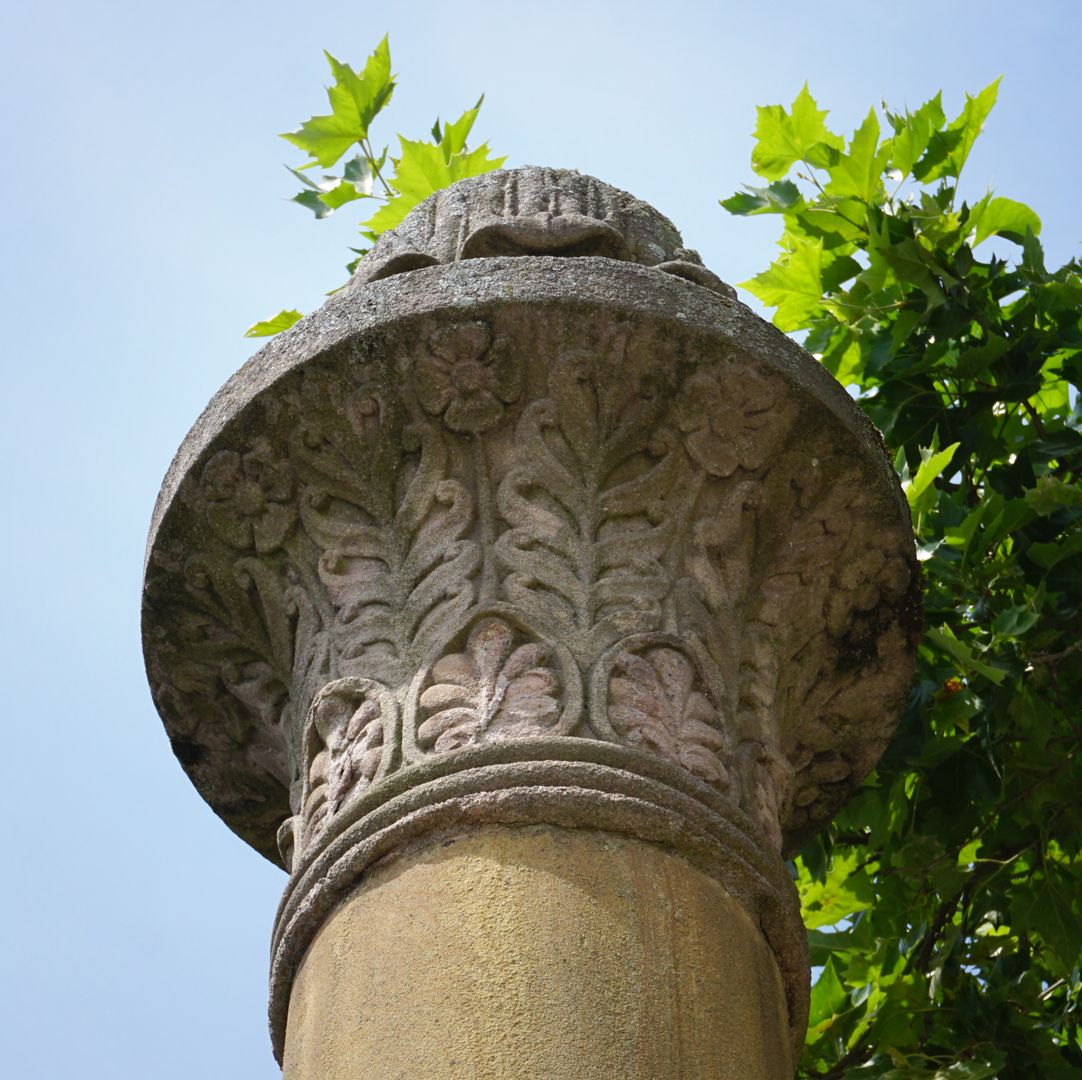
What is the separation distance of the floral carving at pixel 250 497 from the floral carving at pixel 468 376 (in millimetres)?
376

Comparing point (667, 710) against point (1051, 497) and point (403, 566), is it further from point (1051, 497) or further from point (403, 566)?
point (1051, 497)

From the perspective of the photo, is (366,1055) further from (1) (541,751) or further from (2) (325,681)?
(2) (325,681)

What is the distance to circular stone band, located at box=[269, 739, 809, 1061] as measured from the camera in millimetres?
3230

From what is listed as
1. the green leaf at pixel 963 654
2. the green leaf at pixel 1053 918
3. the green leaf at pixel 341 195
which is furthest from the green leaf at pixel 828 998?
the green leaf at pixel 341 195

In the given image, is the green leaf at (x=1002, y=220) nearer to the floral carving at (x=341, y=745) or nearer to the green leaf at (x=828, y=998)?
the green leaf at (x=828, y=998)

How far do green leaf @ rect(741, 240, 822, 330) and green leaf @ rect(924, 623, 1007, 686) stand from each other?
1.38 m

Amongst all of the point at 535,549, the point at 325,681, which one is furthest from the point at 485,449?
the point at 325,681

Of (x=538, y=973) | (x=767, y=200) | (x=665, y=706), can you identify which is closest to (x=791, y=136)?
(x=767, y=200)

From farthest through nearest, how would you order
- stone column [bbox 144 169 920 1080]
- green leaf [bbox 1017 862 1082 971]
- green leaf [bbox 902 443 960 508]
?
1. green leaf [bbox 1017 862 1082 971]
2. green leaf [bbox 902 443 960 508]
3. stone column [bbox 144 169 920 1080]

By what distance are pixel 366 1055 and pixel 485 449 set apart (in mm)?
1371

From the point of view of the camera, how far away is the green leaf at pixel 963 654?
15.9ft

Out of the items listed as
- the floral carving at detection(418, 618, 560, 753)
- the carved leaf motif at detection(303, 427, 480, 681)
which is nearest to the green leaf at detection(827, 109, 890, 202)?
the carved leaf motif at detection(303, 427, 480, 681)

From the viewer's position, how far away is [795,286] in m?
6.21

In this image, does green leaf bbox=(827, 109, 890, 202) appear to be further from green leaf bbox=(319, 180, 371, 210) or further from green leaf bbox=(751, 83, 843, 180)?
green leaf bbox=(319, 180, 371, 210)
